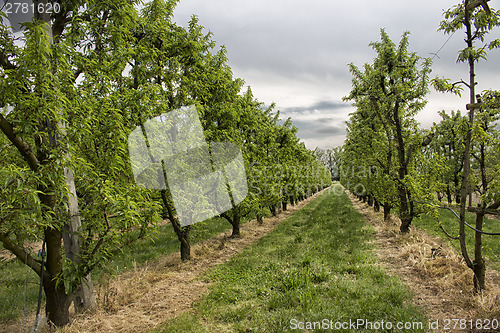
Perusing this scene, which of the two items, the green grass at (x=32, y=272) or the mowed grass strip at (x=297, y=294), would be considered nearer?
the mowed grass strip at (x=297, y=294)

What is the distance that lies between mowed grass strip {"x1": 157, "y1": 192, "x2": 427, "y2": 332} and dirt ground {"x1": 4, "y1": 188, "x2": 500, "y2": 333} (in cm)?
48

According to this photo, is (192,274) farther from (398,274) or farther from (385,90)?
(385,90)

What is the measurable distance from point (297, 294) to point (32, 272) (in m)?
10.8

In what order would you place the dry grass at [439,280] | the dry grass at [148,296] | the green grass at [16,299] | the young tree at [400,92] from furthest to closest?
the young tree at [400,92]
the green grass at [16,299]
the dry grass at [148,296]
the dry grass at [439,280]

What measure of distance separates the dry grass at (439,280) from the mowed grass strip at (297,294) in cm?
47

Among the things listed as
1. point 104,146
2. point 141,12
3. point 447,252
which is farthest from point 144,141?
point 447,252

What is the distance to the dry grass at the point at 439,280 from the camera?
15.9 ft

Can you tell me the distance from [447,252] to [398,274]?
1926 millimetres

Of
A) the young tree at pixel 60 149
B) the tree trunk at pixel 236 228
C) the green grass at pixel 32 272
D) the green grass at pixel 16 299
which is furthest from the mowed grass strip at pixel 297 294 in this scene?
the green grass at pixel 16 299

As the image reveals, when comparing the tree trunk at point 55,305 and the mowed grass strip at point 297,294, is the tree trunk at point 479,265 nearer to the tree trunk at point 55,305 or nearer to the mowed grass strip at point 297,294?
the mowed grass strip at point 297,294

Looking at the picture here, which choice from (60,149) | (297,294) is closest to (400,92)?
(297,294)

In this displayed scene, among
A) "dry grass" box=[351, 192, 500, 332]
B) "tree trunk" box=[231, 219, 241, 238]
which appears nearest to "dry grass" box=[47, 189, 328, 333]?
"tree trunk" box=[231, 219, 241, 238]

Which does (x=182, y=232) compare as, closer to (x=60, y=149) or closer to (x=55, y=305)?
(x=55, y=305)

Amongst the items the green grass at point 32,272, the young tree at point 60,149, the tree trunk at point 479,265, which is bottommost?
the green grass at point 32,272
